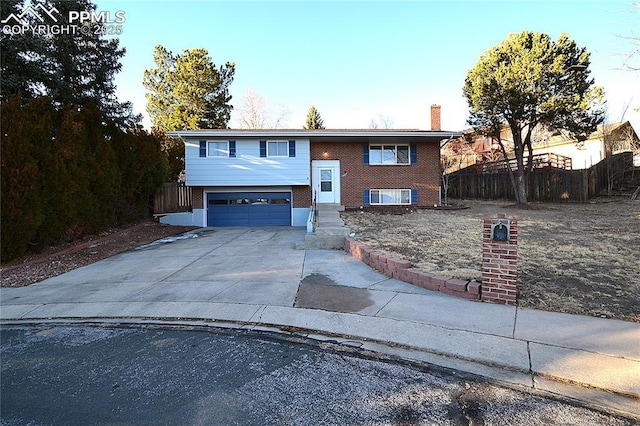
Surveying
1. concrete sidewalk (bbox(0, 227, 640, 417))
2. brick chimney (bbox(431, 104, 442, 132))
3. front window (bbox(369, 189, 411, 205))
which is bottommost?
concrete sidewalk (bbox(0, 227, 640, 417))

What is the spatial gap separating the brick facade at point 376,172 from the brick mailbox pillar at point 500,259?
12770mm

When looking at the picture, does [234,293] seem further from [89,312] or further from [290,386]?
[290,386]

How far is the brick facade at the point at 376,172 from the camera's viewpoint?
17297 mm

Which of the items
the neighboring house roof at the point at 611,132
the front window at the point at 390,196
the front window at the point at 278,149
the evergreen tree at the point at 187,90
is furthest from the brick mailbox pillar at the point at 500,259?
the evergreen tree at the point at 187,90

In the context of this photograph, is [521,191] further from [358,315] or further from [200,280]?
[200,280]

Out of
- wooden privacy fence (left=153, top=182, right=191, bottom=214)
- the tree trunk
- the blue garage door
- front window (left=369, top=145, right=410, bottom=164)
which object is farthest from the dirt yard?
wooden privacy fence (left=153, top=182, right=191, bottom=214)

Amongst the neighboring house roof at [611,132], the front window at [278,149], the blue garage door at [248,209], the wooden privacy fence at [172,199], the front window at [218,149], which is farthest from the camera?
the neighboring house roof at [611,132]

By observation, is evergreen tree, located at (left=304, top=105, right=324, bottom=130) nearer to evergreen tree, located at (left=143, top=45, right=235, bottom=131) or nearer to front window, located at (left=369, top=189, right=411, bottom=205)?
evergreen tree, located at (left=143, top=45, right=235, bottom=131)

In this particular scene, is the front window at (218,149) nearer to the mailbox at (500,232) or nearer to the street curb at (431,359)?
the street curb at (431,359)

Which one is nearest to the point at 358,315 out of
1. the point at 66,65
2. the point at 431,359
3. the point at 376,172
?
the point at 431,359

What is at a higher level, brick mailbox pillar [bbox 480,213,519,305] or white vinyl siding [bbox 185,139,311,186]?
white vinyl siding [bbox 185,139,311,186]

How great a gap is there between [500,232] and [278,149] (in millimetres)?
13807

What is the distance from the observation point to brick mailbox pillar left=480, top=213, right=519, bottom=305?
4.36 m

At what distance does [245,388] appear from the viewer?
9.37 ft
